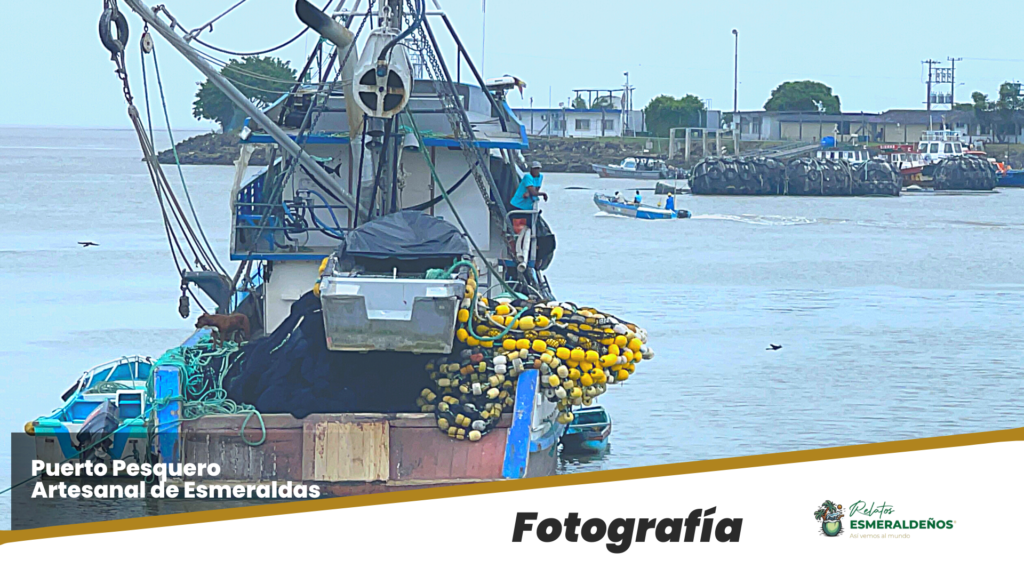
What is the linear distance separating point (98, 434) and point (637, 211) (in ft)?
140

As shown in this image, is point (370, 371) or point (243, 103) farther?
point (243, 103)

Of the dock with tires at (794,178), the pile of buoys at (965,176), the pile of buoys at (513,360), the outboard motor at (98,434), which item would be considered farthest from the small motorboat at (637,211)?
the outboard motor at (98,434)

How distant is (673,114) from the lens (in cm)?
10512

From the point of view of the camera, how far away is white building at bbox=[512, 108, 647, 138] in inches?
4245

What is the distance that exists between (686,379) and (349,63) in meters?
8.97

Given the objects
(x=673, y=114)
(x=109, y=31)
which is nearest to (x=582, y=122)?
(x=673, y=114)

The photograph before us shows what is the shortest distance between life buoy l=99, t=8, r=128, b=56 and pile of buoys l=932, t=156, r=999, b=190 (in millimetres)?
69996

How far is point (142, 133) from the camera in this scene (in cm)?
1205

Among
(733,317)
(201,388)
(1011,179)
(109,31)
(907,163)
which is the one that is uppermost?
(109,31)

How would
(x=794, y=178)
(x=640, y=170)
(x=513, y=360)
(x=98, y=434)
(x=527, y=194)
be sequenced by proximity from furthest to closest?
(x=640, y=170), (x=794, y=178), (x=527, y=194), (x=98, y=434), (x=513, y=360)

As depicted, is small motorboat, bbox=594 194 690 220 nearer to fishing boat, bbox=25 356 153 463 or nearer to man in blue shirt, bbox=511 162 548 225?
man in blue shirt, bbox=511 162 548 225

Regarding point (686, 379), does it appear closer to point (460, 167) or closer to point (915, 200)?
point (460, 167)

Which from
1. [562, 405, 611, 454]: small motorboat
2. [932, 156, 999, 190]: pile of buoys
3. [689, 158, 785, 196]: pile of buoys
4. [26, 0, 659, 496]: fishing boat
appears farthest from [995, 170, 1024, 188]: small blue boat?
[26, 0, 659, 496]: fishing boat

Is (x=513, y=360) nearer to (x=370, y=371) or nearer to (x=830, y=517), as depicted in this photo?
(x=370, y=371)
